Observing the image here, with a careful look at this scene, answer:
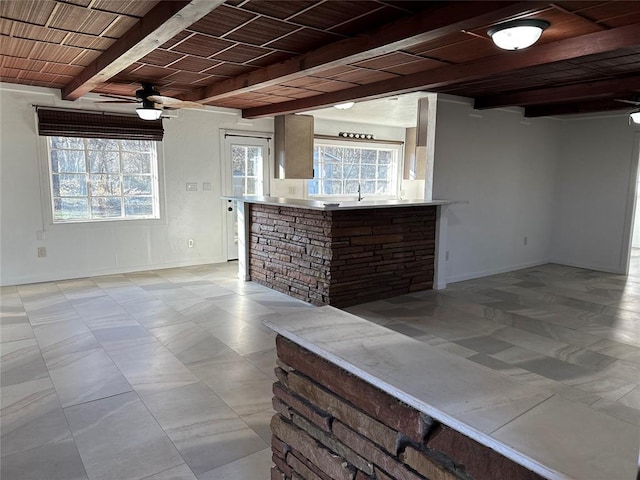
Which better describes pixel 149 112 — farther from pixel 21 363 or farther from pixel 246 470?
pixel 246 470

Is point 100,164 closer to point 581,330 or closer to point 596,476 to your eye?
point 581,330

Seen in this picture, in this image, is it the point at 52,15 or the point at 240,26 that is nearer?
the point at 52,15

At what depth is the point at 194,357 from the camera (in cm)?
334

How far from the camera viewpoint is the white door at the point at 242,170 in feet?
22.5

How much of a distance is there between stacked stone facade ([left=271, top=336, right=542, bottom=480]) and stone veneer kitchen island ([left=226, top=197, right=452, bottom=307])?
280 centimetres

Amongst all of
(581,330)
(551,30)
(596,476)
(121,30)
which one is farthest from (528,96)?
(596,476)

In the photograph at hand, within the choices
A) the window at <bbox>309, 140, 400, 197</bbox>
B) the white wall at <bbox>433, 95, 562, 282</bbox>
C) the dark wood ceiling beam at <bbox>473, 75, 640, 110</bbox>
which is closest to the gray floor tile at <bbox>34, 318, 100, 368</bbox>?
the white wall at <bbox>433, 95, 562, 282</bbox>

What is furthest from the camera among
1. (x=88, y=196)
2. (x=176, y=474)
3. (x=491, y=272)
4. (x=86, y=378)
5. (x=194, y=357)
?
(x=491, y=272)

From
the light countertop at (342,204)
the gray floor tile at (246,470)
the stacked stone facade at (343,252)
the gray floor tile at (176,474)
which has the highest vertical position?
the light countertop at (342,204)

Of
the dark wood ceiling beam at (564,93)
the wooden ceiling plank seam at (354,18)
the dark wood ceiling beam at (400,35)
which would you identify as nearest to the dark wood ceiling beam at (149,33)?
the wooden ceiling plank seam at (354,18)

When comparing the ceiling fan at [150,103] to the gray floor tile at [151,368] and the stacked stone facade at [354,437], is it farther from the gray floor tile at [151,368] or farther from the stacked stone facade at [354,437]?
the stacked stone facade at [354,437]

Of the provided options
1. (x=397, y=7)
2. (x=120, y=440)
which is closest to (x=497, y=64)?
(x=397, y=7)

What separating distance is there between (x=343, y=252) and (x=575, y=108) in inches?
158

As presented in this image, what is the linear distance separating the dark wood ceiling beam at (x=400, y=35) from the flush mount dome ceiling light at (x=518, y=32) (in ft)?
0.40
